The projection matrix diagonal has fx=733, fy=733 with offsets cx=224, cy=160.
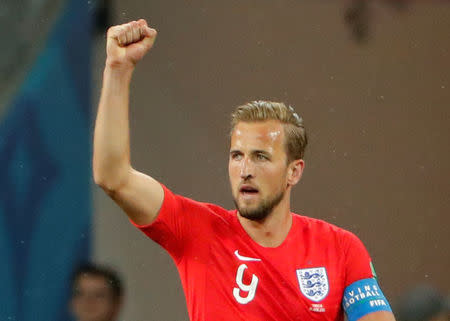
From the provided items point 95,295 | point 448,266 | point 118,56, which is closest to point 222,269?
point 118,56

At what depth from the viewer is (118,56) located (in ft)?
4.93

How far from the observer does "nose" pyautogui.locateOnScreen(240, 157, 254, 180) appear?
6.08ft

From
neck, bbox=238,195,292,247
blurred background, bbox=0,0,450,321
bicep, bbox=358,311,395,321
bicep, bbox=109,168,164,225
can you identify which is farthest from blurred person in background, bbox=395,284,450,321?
bicep, bbox=109,168,164,225

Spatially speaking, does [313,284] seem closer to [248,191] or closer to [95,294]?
[248,191]

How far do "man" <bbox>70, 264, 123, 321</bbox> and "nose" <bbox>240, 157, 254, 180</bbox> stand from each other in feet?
4.38

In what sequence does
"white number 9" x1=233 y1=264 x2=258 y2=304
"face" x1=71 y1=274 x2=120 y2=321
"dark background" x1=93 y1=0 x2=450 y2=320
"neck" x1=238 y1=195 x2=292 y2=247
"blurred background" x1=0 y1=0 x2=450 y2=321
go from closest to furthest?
1. "white number 9" x1=233 y1=264 x2=258 y2=304
2. "neck" x1=238 y1=195 x2=292 y2=247
3. "face" x1=71 y1=274 x2=120 y2=321
4. "blurred background" x1=0 y1=0 x2=450 y2=321
5. "dark background" x1=93 y1=0 x2=450 y2=320

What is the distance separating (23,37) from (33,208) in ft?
2.67

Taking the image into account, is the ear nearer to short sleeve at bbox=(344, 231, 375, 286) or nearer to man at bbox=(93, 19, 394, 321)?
man at bbox=(93, 19, 394, 321)

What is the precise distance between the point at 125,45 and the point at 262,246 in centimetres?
68

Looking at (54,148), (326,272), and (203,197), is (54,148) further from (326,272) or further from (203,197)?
(326,272)

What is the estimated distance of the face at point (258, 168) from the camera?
1.86m

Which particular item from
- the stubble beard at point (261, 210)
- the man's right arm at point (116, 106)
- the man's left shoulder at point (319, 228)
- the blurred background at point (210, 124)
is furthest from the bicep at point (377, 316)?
the blurred background at point (210, 124)

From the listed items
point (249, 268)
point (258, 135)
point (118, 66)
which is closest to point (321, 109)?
point (258, 135)

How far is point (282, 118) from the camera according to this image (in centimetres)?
199
